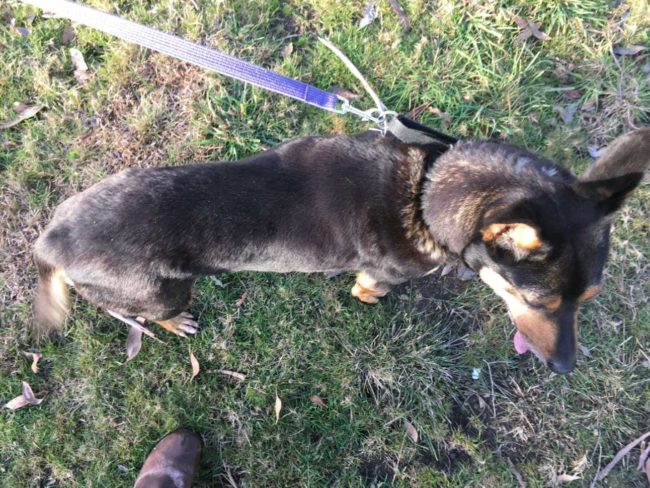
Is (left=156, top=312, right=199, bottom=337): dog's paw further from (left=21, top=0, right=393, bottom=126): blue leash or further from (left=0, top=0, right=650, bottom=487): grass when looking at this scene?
(left=21, top=0, right=393, bottom=126): blue leash

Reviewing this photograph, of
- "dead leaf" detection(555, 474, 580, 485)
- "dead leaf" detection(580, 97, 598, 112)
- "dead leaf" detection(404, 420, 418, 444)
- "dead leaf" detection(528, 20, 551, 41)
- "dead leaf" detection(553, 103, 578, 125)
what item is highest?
"dead leaf" detection(528, 20, 551, 41)

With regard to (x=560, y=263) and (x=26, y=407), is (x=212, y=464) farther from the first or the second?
(x=560, y=263)

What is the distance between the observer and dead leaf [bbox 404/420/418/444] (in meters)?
3.83

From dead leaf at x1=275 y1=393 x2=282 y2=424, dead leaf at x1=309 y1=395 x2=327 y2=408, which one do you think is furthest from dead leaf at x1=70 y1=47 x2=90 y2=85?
dead leaf at x1=309 y1=395 x2=327 y2=408

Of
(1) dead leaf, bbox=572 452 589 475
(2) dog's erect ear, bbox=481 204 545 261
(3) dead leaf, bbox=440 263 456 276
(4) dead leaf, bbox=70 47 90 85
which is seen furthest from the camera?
(4) dead leaf, bbox=70 47 90 85

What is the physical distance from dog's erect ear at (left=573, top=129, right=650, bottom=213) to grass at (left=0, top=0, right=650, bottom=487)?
1610 mm

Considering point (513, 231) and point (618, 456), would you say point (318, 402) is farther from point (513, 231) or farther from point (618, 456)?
point (618, 456)

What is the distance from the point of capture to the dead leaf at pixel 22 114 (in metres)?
4.23

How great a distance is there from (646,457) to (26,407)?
512 cm

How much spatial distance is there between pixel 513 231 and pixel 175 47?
7.42ft

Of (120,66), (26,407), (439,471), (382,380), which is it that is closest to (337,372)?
(382,380)

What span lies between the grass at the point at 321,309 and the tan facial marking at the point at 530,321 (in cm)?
96

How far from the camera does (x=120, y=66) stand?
4.28 metres

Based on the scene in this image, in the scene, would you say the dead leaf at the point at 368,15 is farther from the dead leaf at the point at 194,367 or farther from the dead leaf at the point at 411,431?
the dead leaf at the point at 411,431
